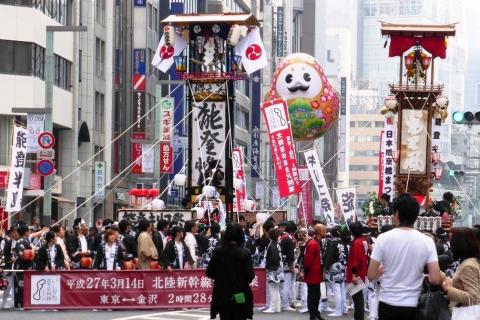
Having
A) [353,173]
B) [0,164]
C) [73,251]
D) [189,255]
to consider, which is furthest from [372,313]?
[353,173]

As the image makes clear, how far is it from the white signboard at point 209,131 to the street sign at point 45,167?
494 centimetres

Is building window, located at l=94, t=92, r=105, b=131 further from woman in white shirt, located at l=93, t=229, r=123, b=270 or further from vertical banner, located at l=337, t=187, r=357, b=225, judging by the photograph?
woman in white shirt, located at l=93, t=229, r=123, b=270

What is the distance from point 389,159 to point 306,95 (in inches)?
133

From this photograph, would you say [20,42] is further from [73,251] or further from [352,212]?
[73,251]

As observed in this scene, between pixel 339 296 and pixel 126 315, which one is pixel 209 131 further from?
pixel 126 315

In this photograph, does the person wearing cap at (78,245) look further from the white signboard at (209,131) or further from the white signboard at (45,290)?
the white signboard at (209,131)

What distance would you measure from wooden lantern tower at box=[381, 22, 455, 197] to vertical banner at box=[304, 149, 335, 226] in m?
2.15

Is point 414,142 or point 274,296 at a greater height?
point 414,142

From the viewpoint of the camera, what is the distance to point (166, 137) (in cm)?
5406

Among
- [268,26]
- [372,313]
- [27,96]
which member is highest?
[268,26]

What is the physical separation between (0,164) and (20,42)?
4792mm

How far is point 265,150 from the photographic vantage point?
358 ft

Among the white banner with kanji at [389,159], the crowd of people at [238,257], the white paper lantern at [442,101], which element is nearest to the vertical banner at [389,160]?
the white banner with kanji at [389,159]

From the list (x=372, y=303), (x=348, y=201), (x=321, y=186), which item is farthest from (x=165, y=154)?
(x=372, y=303)
